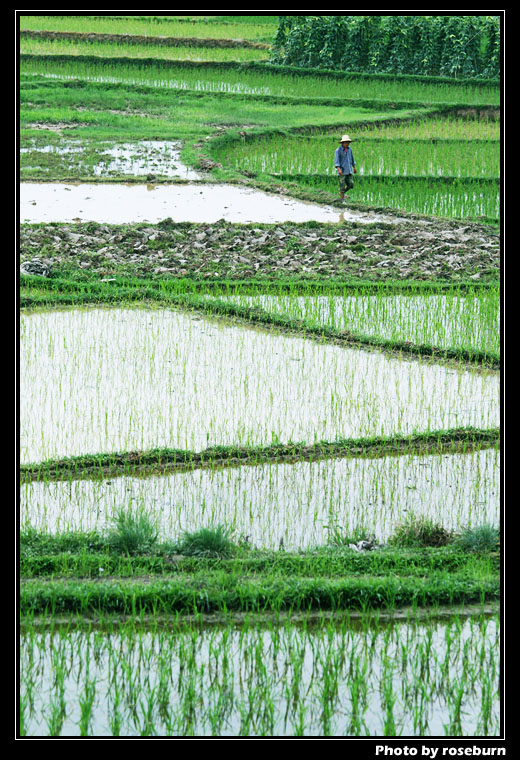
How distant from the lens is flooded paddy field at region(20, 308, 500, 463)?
512 cm

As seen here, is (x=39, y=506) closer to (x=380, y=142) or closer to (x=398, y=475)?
(x=398, y=475)

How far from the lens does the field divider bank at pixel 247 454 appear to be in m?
4.62

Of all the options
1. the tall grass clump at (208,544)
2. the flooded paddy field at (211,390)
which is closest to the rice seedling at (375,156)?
the flooded paddy field at (211,390)

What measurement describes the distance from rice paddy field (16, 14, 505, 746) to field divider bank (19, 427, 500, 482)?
1cm

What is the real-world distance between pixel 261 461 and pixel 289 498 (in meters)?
0.44

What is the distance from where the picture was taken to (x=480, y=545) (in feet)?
12.4

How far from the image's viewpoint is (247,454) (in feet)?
15.9

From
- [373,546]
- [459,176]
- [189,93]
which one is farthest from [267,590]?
[189,93]

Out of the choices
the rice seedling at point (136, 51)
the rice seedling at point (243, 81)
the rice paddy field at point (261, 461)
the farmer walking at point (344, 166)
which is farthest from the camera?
the rice seedling at point (136, 51)

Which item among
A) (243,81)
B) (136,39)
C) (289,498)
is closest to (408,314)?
(289,498)

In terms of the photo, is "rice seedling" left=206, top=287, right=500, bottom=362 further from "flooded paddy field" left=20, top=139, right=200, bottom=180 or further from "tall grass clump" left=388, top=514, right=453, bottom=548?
"flooded paddy field" left=20, top=139, right=200, bottom=180

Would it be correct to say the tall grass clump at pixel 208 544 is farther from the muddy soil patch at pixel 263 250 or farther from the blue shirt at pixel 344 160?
the blue shirt at pixel 344 160

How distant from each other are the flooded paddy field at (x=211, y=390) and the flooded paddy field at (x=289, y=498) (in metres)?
0.33

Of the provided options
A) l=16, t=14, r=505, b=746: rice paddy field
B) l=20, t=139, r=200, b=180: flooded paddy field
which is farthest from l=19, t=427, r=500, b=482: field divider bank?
l=20, t=139, r=200, b=180: flooded paddy field
